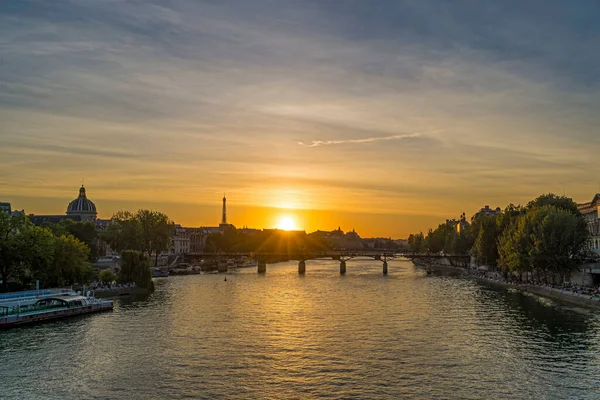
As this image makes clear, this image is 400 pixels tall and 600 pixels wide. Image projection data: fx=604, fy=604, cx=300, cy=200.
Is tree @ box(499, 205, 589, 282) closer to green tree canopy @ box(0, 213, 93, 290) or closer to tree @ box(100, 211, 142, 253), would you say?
green tree canopy @ box(0, 213, 93, 290)

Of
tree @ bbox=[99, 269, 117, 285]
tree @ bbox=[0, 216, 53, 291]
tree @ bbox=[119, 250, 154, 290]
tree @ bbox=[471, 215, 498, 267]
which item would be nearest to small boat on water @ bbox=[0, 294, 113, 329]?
tree @ bbox=[0, 216, 53, 291]

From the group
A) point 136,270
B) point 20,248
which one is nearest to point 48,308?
point 20,248

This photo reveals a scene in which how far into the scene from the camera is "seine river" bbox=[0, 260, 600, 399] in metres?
36.9

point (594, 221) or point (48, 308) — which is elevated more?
point (594, 221)

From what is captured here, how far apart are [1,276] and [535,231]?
251 feet

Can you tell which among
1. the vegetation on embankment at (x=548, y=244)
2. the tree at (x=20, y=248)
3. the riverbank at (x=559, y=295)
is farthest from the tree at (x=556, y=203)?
the tree at (x=20, y=248)

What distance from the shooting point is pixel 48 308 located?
65.6 meters

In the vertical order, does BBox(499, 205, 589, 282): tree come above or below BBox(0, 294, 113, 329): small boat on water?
above

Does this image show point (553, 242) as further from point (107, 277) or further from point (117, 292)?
point (107, 277)

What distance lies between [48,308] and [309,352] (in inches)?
1321

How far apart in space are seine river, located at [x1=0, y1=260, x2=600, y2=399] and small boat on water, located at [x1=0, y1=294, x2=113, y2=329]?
87.1 inches

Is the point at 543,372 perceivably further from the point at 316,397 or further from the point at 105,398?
the point at 105,398

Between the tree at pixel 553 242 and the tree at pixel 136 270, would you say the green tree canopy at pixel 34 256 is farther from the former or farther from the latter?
the tree at pixel 553 242

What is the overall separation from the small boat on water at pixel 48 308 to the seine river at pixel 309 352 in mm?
2211
